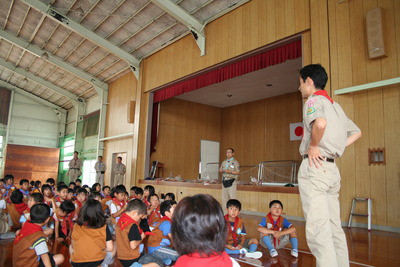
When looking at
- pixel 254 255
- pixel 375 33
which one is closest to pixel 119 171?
pixel 254 255

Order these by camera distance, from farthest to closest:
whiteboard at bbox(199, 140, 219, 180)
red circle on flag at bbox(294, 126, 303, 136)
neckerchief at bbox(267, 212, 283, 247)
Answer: whiteboard at bbox(199, 140, 219, 180) → red circle on flag at bbox(294, 126, 303, 136) → neckerchief at bbox(267, 212, 283, 247)

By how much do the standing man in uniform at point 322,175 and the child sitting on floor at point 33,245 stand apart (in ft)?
6.27

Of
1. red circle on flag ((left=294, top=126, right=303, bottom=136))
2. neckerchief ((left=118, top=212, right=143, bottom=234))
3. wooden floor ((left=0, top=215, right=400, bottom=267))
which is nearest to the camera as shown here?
neckerchief ((left=118, top=212, right=143, bottom=234))

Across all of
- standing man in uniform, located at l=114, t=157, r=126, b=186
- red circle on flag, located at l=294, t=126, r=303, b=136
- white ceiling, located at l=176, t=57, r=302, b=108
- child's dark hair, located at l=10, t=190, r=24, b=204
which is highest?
white ceiling, located at l=176, t=57, r=302, b=108

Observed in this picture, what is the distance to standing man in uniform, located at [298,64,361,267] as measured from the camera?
1742 millimetres

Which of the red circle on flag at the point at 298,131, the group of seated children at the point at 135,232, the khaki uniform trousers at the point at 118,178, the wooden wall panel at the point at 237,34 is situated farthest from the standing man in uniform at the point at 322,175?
the khaki uniform trousers at the point at 118,178

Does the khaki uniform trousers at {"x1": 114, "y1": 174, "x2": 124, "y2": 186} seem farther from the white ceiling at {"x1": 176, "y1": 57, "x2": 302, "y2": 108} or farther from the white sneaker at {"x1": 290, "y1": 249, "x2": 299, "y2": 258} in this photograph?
the white sneaker at {"x1": 290, "y1": 249, "x2": 299, "y2": 258}

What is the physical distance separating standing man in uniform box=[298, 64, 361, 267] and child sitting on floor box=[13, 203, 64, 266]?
191cm

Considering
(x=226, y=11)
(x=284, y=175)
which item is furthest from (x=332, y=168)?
(x=284, y=175)

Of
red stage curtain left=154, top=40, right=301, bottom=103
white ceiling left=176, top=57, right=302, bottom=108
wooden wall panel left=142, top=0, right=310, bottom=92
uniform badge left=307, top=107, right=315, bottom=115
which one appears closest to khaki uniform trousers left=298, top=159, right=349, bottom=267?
uniform badge left=307, top=107, right=315, bottom=115

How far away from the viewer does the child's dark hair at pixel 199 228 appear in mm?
1045

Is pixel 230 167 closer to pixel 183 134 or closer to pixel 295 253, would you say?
pixel 295 253

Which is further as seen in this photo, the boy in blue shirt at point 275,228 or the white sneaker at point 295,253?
the boy in blue shirt at point 275,228

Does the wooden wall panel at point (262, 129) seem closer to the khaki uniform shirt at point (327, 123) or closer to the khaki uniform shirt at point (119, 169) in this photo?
the khaki uniform shirt at point (119, 169)
